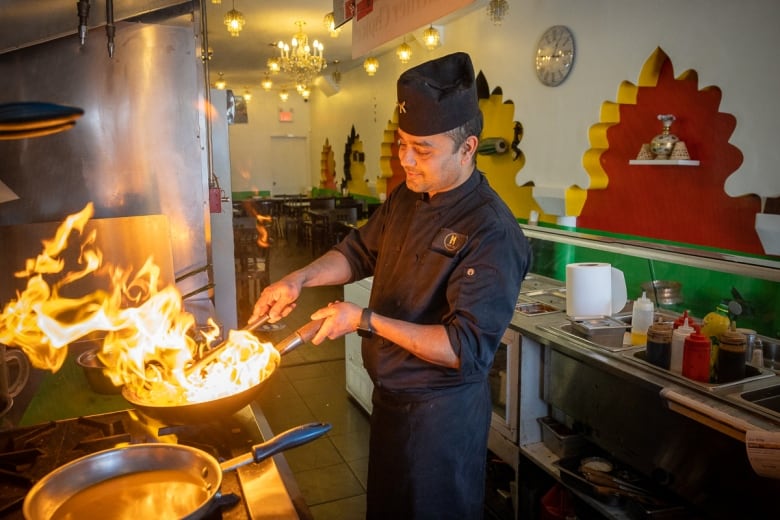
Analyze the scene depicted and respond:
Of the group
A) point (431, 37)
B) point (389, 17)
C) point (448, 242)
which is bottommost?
point (448, 242)

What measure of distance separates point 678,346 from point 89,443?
7.06 feet

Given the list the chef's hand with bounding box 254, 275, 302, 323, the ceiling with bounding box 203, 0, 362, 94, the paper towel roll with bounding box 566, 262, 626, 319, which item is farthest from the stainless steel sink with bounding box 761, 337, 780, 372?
the ceiling with bounding box 203, 0, 362, 94

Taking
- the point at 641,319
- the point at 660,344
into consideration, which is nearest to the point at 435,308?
the point at 660,344

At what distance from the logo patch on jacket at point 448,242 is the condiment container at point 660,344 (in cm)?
115

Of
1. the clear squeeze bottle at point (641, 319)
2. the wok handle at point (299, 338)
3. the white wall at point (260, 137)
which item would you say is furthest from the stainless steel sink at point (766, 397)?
the white wall at point (260, 137)

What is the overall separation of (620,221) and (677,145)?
837 millimetres

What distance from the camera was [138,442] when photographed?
4.98 feet

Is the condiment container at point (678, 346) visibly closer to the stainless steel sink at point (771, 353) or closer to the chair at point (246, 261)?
the stainless steel sink at point (771, 353)

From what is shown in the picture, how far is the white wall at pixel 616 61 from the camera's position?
3268 mm

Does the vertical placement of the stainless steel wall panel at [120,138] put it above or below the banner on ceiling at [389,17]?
below

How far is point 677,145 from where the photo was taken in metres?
3.84

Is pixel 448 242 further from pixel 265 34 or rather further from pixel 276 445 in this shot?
pixel 265 34

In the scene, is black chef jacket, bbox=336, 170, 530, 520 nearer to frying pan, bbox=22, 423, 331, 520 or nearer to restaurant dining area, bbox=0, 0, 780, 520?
restaurant dining area, bbox=0, 0, 780, 520

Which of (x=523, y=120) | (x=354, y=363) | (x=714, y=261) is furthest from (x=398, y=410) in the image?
(x=523, y=120)
